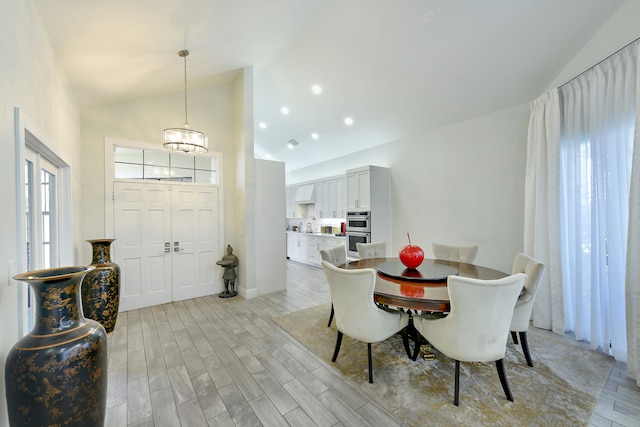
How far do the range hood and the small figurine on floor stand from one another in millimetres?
3528

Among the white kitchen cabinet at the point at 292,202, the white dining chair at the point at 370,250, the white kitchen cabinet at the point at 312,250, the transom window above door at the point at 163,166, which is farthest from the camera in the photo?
the white kitchen cabinet at the point at 292,202

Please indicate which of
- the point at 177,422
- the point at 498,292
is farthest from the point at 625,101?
the point at 177,422

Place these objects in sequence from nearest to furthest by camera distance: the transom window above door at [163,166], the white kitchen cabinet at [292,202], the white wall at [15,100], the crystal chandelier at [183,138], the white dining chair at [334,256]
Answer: the white wall at [15,100] → the crystal chandelier at [183,138] → the white dining chair at [334,256] → the transom window above door at [163,166] → the white kitchen cabinet at [292,202]

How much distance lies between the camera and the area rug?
6.05 feet

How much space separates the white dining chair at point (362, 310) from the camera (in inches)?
85.7

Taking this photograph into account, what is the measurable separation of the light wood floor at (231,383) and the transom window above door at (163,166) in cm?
226

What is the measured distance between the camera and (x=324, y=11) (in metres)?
3.50

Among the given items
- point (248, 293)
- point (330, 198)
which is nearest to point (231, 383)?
point (248, 293)

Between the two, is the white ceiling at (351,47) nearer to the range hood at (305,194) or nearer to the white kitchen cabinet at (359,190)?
the white kitchen cabinet at (359,190)

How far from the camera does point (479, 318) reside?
74.4 inches

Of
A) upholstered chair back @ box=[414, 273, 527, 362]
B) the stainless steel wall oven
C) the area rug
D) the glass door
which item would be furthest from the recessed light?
the glass door

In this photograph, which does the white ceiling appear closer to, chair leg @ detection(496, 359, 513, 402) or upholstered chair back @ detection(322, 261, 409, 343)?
upholstered chair back @ detection(322, 261, 409, 343)

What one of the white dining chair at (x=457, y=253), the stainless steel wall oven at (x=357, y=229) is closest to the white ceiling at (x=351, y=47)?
the stainless steel wall oven at (x=357, y=229)

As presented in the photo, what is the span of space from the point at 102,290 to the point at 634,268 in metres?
5.27
